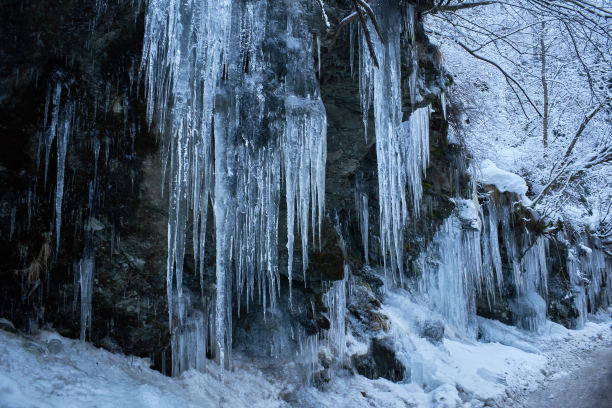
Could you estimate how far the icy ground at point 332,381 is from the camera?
121 inches

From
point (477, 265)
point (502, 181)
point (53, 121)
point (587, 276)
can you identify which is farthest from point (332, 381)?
point (587, 276)

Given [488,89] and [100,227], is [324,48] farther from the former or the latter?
[488,89]

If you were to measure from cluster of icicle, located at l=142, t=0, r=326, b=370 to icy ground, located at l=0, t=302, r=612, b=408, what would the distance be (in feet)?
2.27

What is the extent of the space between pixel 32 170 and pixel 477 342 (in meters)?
8.53

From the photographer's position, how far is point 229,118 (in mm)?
3760

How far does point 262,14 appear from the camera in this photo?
3832 mm

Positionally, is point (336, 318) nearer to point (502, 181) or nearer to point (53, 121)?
point (53, 121)

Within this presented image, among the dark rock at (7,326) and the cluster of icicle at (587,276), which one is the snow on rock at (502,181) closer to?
the cluster of icicle at (587,276)

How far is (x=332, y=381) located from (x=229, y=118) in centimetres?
387

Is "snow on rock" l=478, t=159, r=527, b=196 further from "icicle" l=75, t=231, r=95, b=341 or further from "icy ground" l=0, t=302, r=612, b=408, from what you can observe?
"icicle" l=75, t=231, r=95, b=341

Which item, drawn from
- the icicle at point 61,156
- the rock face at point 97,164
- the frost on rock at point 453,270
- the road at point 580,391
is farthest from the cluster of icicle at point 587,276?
the icicle at point 61,156

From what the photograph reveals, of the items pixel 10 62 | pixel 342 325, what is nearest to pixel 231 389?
pixel 342 325

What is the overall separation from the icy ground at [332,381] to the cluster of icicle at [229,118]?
69 cm

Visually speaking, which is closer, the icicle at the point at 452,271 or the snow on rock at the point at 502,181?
the icicle at the point at 452,271
